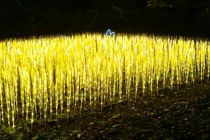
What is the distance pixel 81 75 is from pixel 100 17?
21.6 ft

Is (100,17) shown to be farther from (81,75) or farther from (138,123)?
(138,123)

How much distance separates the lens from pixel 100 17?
39.9 ft

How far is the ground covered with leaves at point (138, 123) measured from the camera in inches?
153

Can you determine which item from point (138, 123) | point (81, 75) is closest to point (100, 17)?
point (81, 75)

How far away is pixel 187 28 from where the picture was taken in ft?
37.4

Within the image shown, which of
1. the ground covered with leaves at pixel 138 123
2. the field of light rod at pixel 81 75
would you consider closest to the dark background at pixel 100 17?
the field of light rod at pixel 81 75

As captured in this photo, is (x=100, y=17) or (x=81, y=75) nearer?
(x=81, y=75)

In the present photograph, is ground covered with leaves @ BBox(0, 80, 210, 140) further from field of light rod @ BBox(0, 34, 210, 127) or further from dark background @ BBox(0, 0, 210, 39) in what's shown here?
dark background @ BBox(0, 0, 210, 39)

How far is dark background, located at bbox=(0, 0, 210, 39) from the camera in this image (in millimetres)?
11453

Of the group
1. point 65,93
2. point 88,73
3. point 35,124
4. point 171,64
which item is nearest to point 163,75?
point 171,64

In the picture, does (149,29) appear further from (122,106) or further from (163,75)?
(122,106)

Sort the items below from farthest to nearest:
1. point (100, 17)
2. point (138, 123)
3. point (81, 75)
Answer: point (100, 17), point (81, 75), point (138, 123)

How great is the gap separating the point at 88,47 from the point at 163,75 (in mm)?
1537

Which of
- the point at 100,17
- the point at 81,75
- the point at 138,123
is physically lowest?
the point at 138,123
